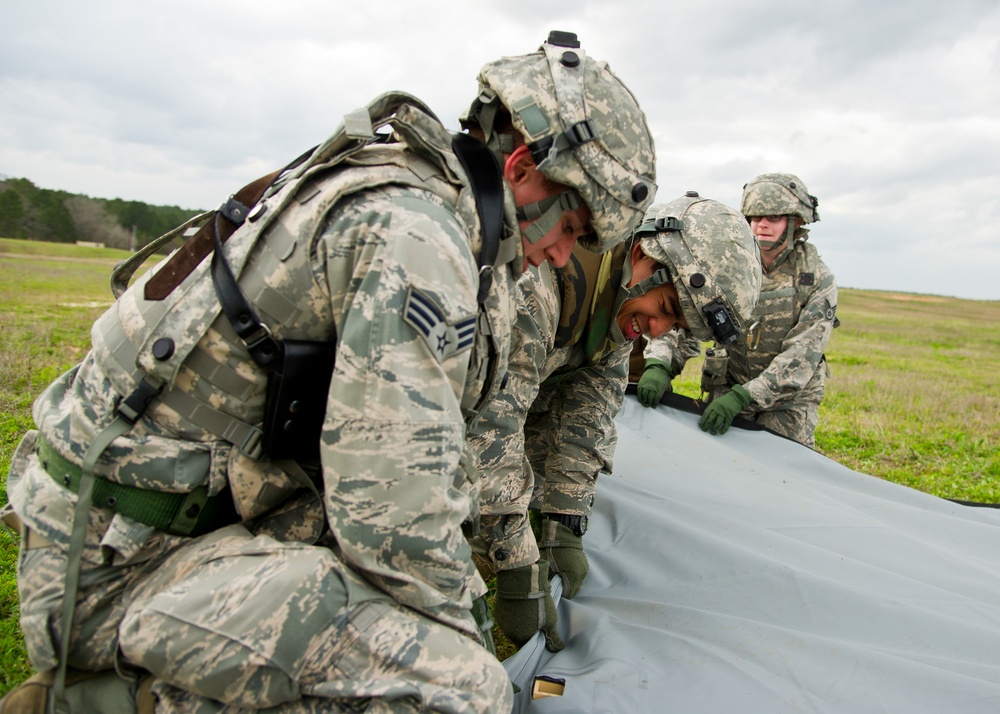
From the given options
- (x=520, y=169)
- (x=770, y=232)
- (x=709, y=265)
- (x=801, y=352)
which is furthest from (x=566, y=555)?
(x=770, y=232)

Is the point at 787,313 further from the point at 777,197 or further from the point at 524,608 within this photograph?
the point at 524,608

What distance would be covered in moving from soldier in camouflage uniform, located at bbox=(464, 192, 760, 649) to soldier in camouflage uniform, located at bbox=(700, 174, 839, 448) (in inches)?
81.9

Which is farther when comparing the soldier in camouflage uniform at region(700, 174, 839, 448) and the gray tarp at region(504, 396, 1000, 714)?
the soldier in camouflage uniform at region(700, 174, 839, 448)

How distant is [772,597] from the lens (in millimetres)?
3170

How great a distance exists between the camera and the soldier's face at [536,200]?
7.32 feet

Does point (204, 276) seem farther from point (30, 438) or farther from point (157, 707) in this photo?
point (157, 707)

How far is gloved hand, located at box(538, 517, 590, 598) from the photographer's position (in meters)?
3.36

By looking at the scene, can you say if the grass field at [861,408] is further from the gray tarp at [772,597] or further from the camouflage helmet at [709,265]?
the camouflage helmet at [709,265]

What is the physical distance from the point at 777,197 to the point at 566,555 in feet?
11.3

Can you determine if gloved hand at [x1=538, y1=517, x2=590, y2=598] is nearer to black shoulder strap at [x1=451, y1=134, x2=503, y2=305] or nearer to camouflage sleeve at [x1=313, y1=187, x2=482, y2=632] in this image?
camouflage sleeve at [x1=313, y1=187, x2=482, y2=632]

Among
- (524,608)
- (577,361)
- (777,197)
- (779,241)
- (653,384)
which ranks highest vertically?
(777,197)

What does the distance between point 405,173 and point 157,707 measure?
1422 millimetres

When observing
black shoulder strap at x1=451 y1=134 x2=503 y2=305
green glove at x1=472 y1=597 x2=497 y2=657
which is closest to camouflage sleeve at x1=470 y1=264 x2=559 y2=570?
green glove at x1=472 y1=597 x2=497 y2=657

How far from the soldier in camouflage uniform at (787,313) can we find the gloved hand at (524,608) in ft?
9.62
